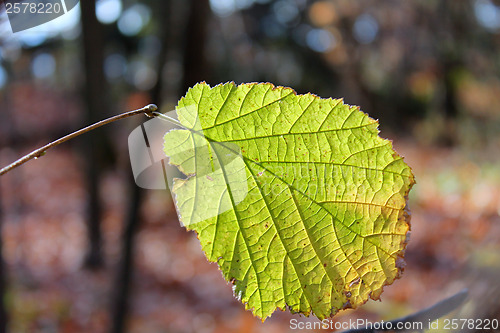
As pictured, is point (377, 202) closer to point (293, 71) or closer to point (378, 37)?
point (293, 71)

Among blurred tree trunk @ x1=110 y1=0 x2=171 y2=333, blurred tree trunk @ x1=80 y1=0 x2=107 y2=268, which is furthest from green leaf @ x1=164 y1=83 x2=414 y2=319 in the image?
blurred tree trunk @ x1=110 y1=0 x2=171 y2=333

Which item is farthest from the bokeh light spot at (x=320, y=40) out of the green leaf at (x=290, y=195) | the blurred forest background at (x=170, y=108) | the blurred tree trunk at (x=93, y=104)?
the green leaf at (x=290, y=195)

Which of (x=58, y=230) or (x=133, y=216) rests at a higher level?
(x=58, y=230)

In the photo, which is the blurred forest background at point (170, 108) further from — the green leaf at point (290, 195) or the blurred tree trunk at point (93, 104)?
the green leaf at point (290, 195)

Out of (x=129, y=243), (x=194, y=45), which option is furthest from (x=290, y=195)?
(x=194, y=45)

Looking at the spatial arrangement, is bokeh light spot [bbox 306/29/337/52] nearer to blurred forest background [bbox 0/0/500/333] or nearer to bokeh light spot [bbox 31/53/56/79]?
blurred forest background [bbox 0/0/500/333]

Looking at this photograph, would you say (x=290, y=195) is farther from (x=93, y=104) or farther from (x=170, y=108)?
(x=93, y=104)

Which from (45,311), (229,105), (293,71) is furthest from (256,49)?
(229,105)
